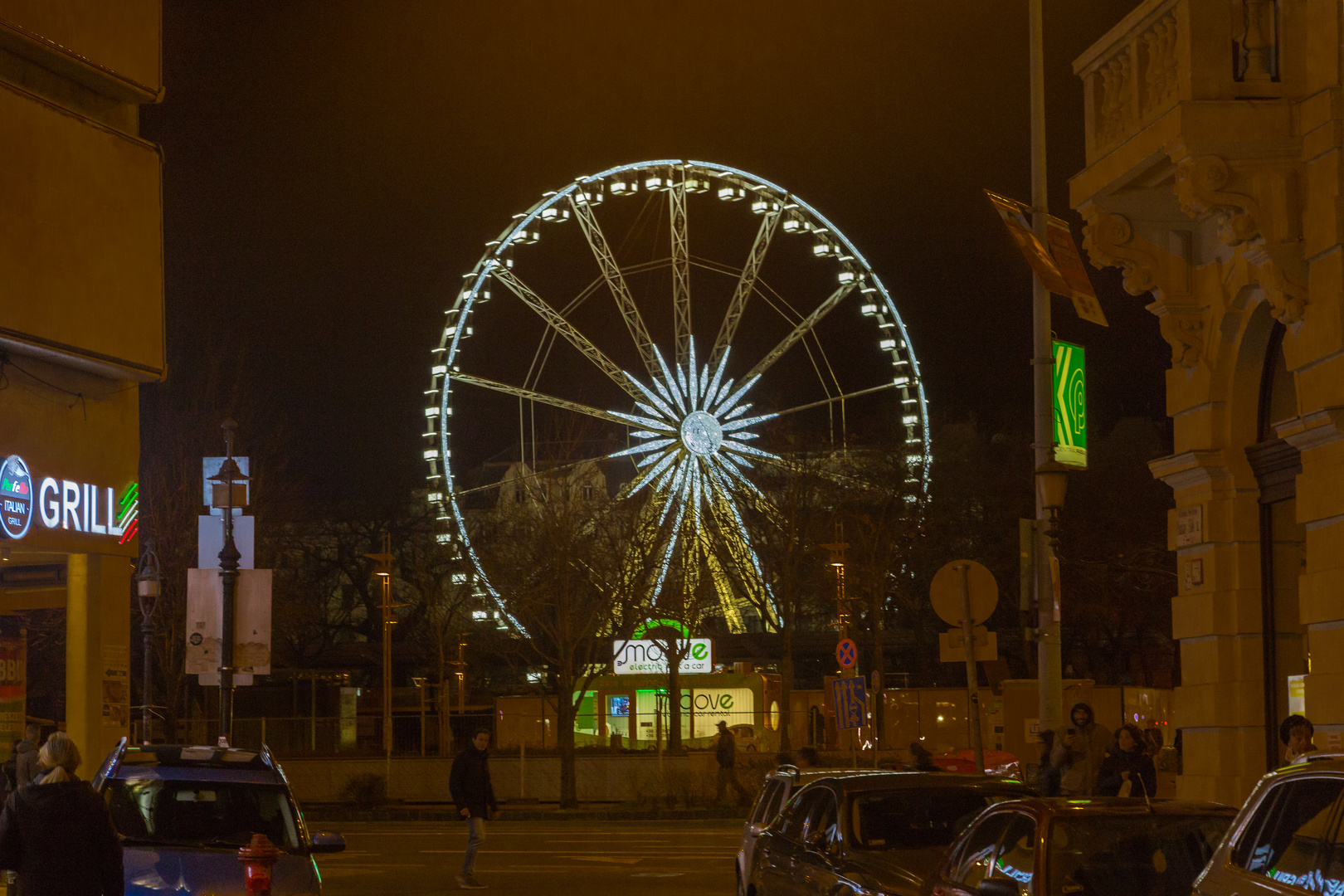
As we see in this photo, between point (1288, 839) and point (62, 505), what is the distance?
13176 mm

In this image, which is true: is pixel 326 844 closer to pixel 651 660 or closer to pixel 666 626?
pixel 666 626

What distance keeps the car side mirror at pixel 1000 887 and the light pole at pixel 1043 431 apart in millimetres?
8515

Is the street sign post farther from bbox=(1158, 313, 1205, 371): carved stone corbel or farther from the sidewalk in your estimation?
the sidewalk

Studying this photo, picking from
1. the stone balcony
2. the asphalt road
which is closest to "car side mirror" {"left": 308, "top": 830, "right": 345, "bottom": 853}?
the asphalt road

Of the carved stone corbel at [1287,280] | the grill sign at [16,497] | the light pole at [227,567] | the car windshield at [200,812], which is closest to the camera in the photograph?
the car windshield at [200,812]

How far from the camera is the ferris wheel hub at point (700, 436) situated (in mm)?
40438

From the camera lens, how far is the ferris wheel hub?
4044cm

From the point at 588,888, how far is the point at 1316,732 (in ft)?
29.0

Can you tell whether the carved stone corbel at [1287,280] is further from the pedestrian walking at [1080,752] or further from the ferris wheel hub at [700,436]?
the ferris wheel hub at [700,436]

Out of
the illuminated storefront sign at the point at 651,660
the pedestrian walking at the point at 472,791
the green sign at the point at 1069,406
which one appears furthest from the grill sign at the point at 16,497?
the illuminated storefront sign at the point at 651,660

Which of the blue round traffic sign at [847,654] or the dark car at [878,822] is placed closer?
the dark car at [878,822]

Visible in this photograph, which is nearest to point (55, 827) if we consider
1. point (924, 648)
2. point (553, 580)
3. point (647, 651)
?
point (553, 580)

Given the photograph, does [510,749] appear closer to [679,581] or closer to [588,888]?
[679,581]

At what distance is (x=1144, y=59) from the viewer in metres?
13.5
